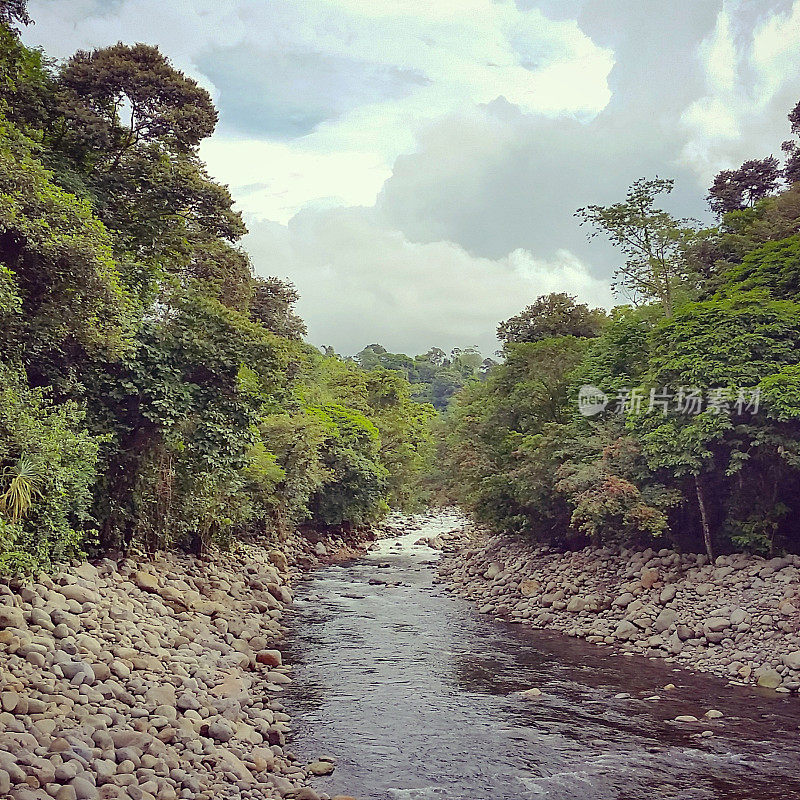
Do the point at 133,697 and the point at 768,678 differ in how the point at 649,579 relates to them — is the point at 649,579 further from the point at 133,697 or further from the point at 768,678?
the point at 133,697

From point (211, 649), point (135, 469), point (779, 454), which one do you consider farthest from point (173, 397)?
point (779, 454)

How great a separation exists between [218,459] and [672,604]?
33.0 ft

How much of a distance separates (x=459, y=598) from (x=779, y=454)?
376 inches

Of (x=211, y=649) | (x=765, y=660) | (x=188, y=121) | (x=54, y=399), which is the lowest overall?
(x=211, y=649)

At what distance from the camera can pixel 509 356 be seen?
79.8ft

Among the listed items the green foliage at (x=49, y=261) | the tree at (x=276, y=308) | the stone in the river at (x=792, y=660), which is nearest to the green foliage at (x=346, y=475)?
the tree at (x=276, y=308)

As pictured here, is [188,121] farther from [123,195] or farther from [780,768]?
[780,768]

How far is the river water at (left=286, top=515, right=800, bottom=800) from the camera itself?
29.2ft

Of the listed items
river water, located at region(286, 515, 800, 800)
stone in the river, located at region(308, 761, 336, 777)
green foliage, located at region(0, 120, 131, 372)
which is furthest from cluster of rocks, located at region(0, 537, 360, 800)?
green foliage, located at region(0, 120, 131, 372)

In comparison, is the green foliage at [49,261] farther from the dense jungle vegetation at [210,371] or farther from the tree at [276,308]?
the tree at [276,308]

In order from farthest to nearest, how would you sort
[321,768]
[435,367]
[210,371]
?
[435,367] < [210,371] < [321,768]

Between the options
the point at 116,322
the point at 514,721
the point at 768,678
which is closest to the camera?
the point at 514,721

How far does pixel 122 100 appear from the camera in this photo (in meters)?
15.4

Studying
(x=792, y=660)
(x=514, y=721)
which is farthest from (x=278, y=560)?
(x=792, y=660)
